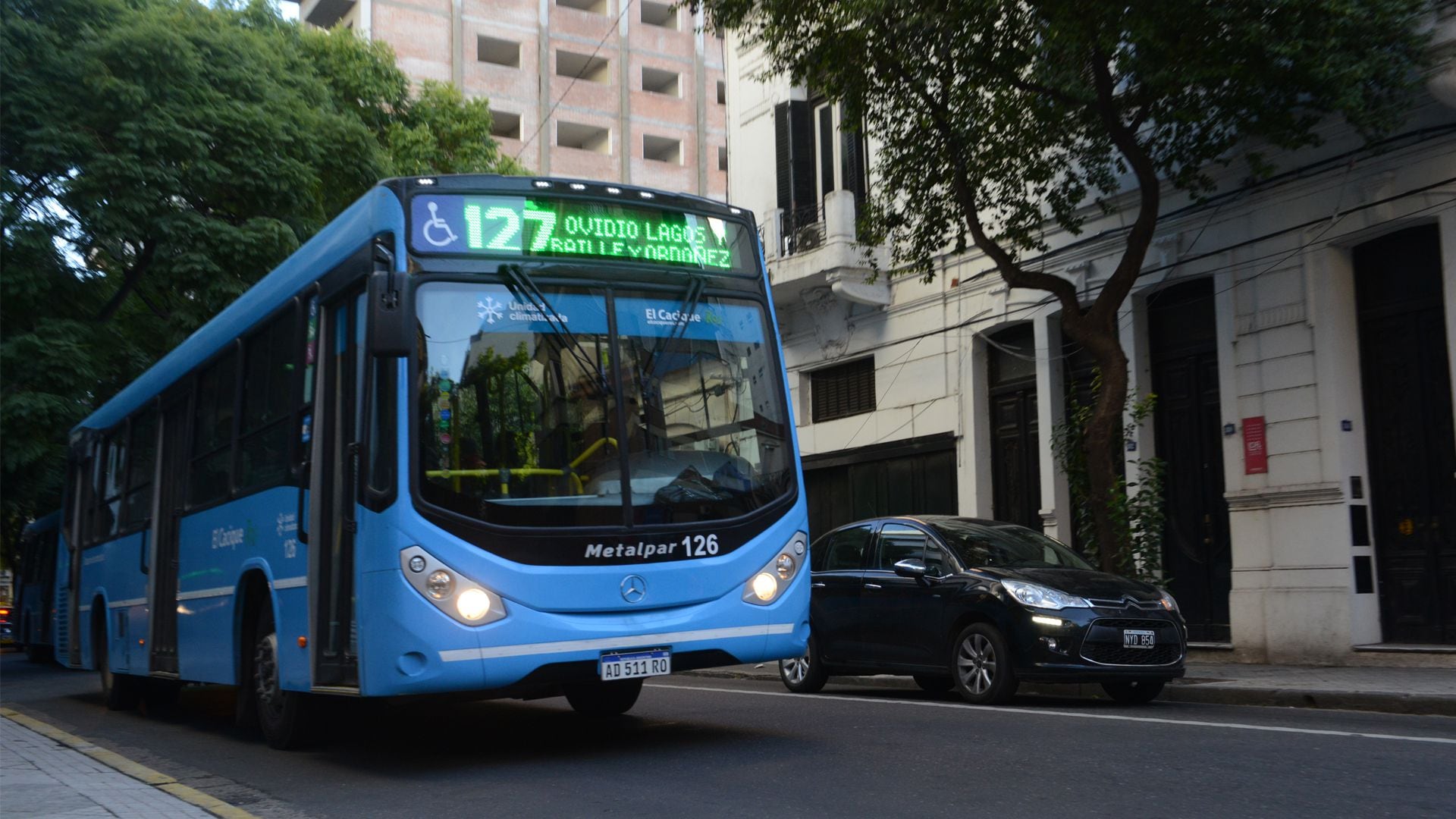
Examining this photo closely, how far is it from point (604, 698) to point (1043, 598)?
3.45m

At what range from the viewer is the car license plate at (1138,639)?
10.9 m

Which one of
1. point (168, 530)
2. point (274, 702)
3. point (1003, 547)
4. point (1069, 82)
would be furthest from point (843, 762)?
point (1069, 82)

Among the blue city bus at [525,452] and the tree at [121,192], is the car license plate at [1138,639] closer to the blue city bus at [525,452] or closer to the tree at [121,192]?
the blue city bus at [525,452]

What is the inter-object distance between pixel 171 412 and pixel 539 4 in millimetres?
43372

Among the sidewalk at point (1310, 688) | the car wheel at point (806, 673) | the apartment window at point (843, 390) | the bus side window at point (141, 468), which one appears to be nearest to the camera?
the sidewalk at point (1310, 688)

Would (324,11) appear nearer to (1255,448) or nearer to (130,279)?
(130,279)

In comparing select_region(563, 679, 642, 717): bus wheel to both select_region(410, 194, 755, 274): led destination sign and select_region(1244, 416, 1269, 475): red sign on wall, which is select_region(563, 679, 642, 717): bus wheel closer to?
select_region(410, 194, 755, 274): led destination sign

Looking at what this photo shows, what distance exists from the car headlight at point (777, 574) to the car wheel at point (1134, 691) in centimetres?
393

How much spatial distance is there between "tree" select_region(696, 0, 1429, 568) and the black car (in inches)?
110

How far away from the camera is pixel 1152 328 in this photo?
1777 centimetres

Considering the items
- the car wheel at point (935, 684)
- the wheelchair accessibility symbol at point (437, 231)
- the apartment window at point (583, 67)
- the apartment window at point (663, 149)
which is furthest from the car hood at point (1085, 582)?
the apartment window at point (663, 149)

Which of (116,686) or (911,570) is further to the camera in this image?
(116,686)

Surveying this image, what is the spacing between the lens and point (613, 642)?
7855 mm

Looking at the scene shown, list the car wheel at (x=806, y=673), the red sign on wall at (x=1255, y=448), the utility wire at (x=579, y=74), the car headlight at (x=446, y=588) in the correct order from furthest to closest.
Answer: the utility wire at (x=579, y=74) → the red sign on wall at (x=1255, y=448) → the car wheel at (x=806, y=673) → the car headlight at (x=446, y=588)
